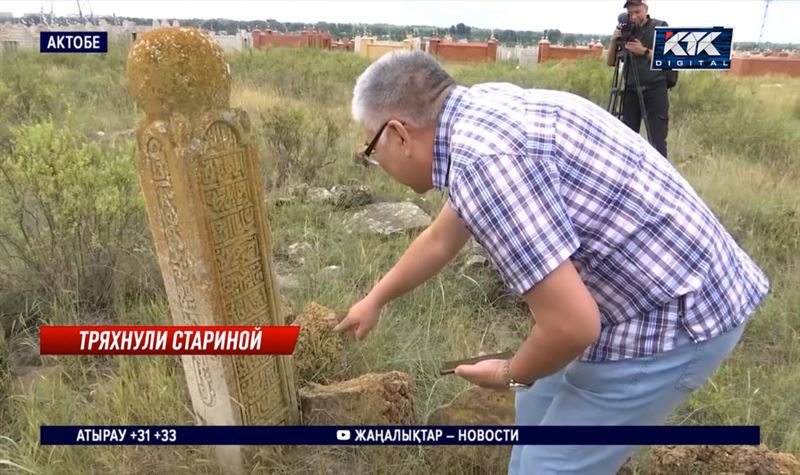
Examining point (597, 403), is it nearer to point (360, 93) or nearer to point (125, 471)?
point (360, 93)

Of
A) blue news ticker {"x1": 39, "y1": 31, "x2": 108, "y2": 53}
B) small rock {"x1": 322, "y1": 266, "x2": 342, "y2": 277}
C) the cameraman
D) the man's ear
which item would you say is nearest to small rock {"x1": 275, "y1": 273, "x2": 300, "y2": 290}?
small rock {"x1": 322, "y1": 266, "x2": 342, "y2": 277}

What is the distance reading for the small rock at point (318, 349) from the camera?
2.64m

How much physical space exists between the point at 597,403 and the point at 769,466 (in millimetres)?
1046

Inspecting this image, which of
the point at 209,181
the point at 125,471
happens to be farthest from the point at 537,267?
the point at 125,471

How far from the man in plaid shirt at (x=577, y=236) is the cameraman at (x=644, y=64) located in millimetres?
4359

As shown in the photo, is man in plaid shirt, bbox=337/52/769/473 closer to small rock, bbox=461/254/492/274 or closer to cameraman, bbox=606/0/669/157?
small rock, bbox=461/254/492/274

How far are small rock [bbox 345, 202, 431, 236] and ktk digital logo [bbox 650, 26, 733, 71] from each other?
274 cm

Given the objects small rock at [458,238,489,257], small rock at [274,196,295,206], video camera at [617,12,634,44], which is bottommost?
small rock at [458,238,489,257]

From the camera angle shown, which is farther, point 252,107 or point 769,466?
point 252,107

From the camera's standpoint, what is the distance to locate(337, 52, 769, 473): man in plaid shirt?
1179 mm

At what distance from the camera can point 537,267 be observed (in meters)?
1.16

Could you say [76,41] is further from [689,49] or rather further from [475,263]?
[689,49]

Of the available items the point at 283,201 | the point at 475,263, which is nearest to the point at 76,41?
the point at 283,201

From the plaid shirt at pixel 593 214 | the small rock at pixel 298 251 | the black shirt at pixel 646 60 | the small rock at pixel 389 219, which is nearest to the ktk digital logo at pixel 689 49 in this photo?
the black shirt at pixel 646 60
